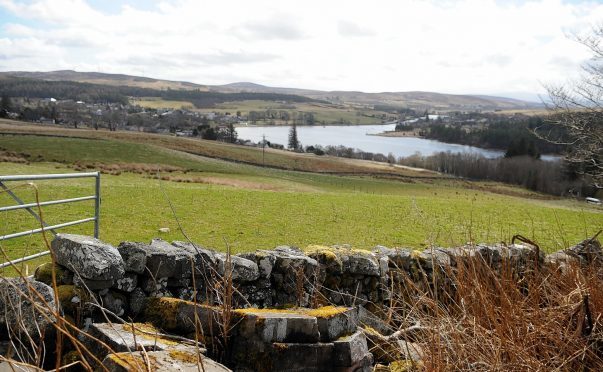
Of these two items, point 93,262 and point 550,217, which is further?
point 550,217

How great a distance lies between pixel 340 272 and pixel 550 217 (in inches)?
810

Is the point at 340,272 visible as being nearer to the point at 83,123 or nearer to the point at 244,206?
the point at 244,206

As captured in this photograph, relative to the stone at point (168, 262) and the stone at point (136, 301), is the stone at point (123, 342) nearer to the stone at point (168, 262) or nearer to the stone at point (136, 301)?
the stone at point (136, 301)

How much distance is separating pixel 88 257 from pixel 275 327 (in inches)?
66.7

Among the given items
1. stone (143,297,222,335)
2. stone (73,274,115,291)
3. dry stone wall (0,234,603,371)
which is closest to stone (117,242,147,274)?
dry stone wall (0,234,603,371)

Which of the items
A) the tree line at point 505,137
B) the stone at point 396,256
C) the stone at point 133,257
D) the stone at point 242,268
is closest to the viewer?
the stone at point 133,257

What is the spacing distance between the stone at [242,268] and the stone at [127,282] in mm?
882

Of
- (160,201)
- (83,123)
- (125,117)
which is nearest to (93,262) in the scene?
(160,201)

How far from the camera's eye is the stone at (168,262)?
4.48 meters

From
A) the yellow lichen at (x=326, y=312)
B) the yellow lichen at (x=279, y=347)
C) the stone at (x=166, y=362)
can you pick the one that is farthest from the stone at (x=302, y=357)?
the stone at (x=166, y=362)

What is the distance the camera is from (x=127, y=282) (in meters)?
4.30

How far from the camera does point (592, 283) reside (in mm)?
3594

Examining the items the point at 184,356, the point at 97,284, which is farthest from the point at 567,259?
the point at 97,284

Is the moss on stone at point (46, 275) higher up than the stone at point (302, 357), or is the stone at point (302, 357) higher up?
the moss on stone at point (46, 275)
